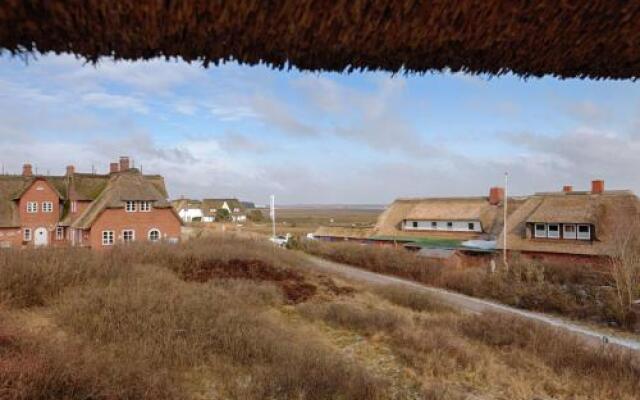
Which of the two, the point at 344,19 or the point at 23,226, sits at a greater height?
the point at 344,19

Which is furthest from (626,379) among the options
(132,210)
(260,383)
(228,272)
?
(132,210)

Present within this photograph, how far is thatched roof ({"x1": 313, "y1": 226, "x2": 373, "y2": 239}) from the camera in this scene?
38884mm

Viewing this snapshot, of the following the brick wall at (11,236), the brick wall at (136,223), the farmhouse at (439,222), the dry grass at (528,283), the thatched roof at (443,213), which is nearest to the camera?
the dry grass at (528,283)

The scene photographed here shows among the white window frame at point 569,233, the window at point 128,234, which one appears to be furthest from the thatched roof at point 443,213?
the window at point 128,234

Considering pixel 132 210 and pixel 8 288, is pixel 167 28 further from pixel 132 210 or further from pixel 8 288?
pixel 132 210

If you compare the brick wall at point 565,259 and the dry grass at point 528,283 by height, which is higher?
the brick wall at point 565,259

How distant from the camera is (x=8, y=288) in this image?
10875 mm

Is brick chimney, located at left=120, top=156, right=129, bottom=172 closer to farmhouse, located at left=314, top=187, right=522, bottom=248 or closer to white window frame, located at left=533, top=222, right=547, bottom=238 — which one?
farmhouse, located at left=314, top=187, right=522, bottom=248

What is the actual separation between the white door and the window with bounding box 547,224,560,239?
33552 millimetres

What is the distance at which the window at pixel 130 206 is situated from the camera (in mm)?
27541

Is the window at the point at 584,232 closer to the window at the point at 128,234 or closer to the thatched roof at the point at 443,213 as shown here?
the thatched roof at the point at 443,213

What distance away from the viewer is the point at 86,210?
94.1ft

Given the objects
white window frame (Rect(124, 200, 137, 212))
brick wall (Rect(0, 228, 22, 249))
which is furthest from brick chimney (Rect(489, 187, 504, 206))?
brick wall (Rect(0, 228, 22, 249))

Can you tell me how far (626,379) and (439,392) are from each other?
15.0 feet
